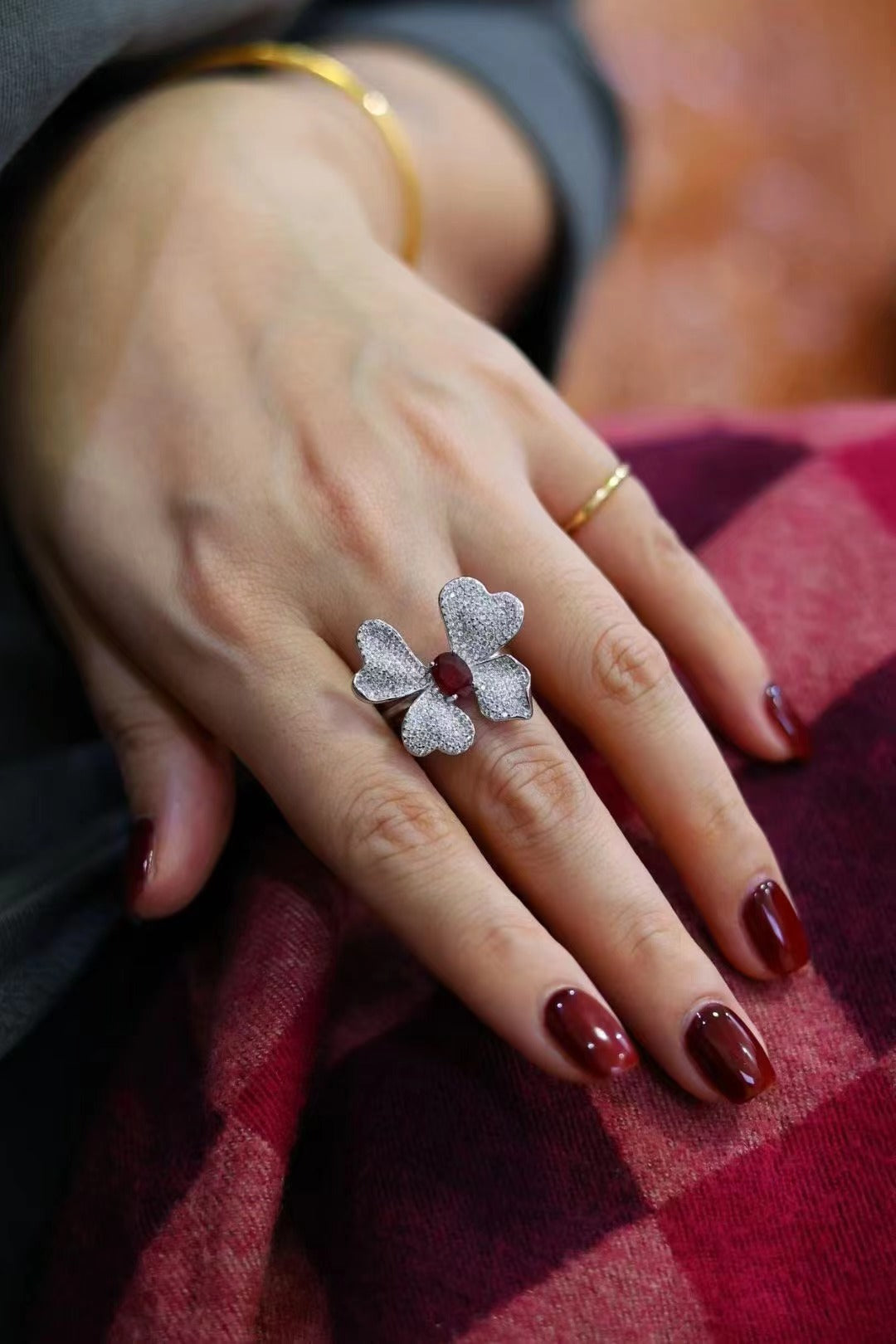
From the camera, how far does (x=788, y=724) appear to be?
67cm

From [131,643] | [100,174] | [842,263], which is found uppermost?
[100,174]

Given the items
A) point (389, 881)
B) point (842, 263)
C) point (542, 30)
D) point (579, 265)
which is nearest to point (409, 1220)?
point (389, 881)

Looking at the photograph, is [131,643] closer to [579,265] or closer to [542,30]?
[579,265]

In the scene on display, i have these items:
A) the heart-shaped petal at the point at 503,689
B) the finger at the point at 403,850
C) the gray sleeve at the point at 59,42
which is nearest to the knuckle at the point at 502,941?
the finger at the point at 403,850

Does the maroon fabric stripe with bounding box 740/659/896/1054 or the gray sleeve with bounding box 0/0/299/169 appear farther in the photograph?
the gray sleeve with bounding box 0/0/299/169

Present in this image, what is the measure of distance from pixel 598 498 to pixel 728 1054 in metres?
0.34

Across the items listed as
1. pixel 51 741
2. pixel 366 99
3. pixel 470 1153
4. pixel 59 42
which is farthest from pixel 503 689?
pixel 366 99

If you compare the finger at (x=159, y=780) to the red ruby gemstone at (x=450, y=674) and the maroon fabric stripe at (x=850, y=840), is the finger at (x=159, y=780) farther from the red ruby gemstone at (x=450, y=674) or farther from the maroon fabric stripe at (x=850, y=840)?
the maroon fabric stripe at (x=850, y=840)

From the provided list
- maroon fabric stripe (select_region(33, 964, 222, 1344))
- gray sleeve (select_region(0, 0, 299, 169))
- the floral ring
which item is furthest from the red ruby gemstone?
gray sleeve (select_region(0, 0, 299, 169))

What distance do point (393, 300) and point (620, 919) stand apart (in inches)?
16.8

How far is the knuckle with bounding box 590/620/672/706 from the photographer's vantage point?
63cm

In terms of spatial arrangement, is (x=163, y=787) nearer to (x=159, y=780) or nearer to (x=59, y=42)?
(x=159, y=780)

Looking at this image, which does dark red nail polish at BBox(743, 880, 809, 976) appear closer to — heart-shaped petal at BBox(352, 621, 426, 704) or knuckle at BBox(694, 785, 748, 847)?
knuckle at BBox(694, 785, 748, 847)

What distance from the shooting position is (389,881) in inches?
22.9
